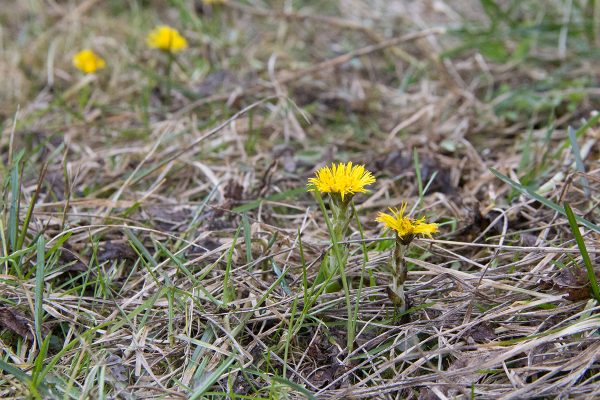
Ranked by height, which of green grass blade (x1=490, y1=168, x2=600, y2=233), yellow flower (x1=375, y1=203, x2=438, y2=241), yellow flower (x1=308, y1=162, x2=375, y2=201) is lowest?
yellow flower (x1=375, y1=203, x2=438, y2=241)

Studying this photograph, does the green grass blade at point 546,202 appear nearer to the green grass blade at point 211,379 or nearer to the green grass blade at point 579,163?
the green grass blade at point 579,163

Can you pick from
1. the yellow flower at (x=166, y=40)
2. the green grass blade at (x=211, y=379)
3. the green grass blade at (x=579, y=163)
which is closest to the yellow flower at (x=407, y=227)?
the green grass blade at (x=211, y=379)

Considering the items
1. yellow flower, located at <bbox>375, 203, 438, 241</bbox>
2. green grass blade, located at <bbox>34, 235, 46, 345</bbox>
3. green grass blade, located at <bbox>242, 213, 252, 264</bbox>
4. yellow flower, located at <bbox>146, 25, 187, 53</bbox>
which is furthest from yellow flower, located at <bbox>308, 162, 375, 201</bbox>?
yellow flower, located at <bbox>146, 25, 187, 53</bbox>

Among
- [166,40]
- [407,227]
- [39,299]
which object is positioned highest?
[407,227]

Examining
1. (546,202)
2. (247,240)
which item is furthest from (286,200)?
(546,202)

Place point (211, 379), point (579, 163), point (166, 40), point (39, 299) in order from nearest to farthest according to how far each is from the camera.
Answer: point (211, 379) < point (39, 299) < point (579, 163) < point (166, 40)

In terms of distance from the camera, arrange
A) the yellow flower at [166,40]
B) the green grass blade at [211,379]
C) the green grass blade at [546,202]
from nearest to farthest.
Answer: the green grass blade at [211,379] → the green grass blade at [546,202] → the yellow flower at [166,40]

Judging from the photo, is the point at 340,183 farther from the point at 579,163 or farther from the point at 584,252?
the point at 579,163

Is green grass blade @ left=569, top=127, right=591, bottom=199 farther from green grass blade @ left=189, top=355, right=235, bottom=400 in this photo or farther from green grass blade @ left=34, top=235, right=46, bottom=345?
green grass blade @ left=34, top=235, right=46, bottom=345

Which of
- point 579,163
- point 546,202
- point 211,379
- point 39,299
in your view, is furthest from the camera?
point 579,163

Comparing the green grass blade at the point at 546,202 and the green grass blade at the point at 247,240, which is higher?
the green grass blade at the point at 546,202
